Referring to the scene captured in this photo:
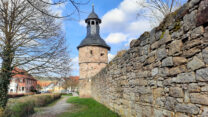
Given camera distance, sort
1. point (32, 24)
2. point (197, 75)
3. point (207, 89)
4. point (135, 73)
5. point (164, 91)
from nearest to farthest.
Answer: point (207, 89) < point (197, 75) < point (164, 91) < point (135, 73) < point (32, 24)

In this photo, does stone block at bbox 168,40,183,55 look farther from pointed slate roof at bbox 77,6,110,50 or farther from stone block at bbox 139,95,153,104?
pointed slate roof at bbox 77,6,110,50

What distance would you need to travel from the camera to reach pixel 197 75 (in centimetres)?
228

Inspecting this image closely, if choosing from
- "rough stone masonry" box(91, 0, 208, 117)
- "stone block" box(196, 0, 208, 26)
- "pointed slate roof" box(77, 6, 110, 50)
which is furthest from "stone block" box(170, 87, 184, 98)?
"pointed slate roof" box(77, 6, 110, 50)

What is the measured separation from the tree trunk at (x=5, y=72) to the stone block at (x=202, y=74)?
23.4ft

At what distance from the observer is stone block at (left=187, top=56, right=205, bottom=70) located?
88.2 inches

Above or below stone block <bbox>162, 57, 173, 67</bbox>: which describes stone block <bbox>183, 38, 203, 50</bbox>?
above

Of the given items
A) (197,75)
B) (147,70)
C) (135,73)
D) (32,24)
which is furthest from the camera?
(32,24)

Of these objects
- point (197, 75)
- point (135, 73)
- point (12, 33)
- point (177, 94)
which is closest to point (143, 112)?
point (135, 73)

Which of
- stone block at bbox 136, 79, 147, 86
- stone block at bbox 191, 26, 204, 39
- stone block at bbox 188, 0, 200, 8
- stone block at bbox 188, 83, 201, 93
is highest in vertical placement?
stone block at bbox 188, 0, 200, 8

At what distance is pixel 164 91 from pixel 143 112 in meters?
1.19

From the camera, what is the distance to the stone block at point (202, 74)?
7.00 ft

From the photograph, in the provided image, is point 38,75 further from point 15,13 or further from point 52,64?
point 15,13

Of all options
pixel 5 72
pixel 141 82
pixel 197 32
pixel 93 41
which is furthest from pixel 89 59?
pixel 197 32

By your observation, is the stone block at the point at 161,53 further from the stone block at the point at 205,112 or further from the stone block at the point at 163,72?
the stone block at the point at 205,112
